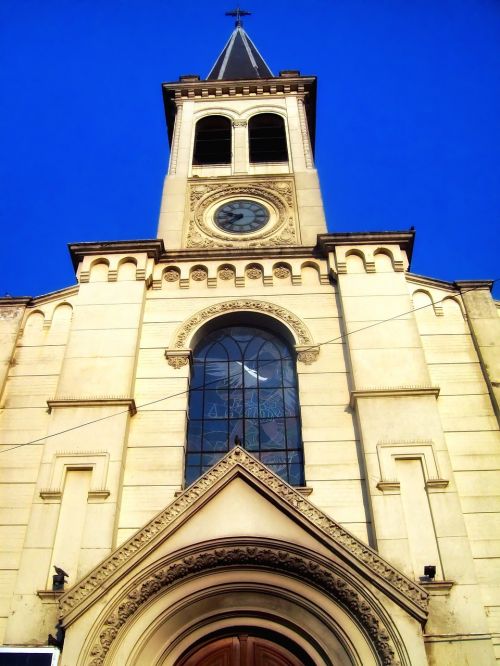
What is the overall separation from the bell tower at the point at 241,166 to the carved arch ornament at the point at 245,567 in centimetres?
924

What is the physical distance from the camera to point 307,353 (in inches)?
558

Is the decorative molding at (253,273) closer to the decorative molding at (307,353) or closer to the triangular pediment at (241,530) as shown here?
the decorative molding at (307,353)

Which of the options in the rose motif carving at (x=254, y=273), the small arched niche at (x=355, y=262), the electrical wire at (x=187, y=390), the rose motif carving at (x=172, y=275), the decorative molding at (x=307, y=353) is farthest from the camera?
the rose motif carving at (x=172, y=275)

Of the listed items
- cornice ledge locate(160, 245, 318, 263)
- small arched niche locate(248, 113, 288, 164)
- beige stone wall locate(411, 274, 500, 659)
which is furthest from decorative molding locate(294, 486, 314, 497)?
small arched niche locate(248, 113, 288, 164)

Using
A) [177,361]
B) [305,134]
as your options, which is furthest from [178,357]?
[305,134]

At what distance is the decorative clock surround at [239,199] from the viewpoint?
59.2 feet

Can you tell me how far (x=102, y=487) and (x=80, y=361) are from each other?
3.21 m

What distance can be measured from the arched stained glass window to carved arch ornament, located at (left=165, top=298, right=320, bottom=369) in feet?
1.62

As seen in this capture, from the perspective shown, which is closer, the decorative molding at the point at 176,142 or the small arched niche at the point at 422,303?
the small arched niche at the point at 422,303

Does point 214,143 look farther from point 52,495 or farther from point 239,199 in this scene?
point 52,495

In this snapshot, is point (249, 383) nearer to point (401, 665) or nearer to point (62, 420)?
point (62, 420)

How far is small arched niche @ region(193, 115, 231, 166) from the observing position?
22.9 metres

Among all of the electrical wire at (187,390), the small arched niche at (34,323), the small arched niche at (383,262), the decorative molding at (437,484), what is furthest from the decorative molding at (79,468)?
the small arched niche at (383,262)

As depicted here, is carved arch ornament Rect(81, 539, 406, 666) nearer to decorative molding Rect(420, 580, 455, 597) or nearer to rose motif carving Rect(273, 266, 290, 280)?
decorative molding Rect(420, 580, 455, 597)
